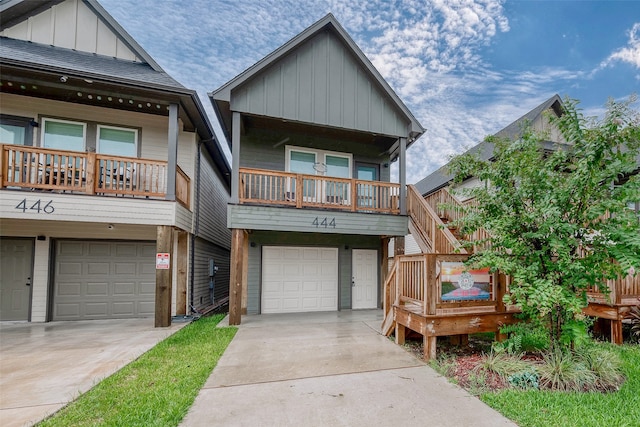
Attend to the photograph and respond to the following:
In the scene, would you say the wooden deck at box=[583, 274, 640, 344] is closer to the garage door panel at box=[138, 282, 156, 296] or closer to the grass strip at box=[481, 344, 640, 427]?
the grass strip at box=[481, 344, 640, 427]

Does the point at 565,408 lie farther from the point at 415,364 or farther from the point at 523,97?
the point at 523,97

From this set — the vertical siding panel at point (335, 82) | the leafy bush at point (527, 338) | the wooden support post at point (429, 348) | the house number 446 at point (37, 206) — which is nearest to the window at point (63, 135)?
the house number 446 at point (37, 206)

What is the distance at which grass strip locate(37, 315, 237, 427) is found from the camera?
2.96 metres

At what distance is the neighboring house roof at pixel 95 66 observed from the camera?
6.37m

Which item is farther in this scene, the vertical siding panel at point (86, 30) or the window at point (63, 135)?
the vertical siding panel at point (86, 30)

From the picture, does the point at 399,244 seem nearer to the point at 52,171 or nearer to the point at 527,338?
the point at 527,338

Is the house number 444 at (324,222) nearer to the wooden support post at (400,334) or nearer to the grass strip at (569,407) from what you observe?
the wooden support post at (400,334)

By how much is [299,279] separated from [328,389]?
5.56 m

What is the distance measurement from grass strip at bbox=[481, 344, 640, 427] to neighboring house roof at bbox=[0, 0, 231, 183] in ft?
27.9

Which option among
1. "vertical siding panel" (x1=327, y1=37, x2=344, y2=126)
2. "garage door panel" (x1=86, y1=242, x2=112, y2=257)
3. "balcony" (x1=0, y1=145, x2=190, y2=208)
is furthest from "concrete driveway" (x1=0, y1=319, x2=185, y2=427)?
"vertical siding panel" (x1=327, y1=37, x2=344, y2=126)

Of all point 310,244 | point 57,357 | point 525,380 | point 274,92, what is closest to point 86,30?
point 274,92

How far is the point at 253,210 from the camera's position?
723 cm

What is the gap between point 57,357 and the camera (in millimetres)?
4879

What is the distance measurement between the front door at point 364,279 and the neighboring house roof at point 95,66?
6.54 metres
